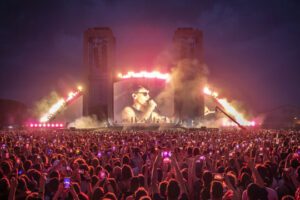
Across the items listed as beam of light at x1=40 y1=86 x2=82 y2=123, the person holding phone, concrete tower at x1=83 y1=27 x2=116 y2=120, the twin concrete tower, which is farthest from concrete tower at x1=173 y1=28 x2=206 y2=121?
beam of light at x1=40 y1=86 x2=82 y2=123

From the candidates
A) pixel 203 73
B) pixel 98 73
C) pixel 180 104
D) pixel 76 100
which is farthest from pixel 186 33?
pixel 76 100

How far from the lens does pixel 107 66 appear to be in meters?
61.8

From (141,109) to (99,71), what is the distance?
877cm

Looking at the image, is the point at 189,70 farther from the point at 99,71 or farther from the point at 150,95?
the point at 99,71

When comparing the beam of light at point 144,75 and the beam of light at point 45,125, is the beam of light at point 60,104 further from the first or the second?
the beam of light at point 144,75

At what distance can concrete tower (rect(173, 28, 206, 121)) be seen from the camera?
60.1 m

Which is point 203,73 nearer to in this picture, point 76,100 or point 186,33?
point 186,33

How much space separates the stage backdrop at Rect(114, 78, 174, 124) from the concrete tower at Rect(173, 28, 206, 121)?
6.99ft

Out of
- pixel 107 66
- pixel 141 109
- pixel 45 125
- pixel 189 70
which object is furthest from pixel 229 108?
pixel 45 125

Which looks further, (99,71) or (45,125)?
(99,71)

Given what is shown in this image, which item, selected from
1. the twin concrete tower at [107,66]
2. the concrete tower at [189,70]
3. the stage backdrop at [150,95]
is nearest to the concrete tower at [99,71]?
the twin concrete tower at [107,66]

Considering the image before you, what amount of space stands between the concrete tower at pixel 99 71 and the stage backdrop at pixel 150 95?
346 centimetres

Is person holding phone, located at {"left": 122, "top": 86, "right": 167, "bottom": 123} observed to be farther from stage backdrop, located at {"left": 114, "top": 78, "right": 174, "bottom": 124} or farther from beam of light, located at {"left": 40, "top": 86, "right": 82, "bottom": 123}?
beam of light, located at {"left": 40, "top": 86, "right": 82, "bottom": 123}

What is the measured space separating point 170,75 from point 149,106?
5.86 metres
